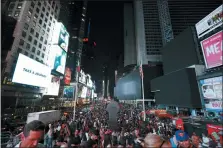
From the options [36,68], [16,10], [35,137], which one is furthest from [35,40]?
[35,137]

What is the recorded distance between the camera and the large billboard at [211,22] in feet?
42.4

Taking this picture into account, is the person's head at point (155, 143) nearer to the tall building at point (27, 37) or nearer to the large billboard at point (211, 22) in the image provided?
the large billboard at point (211, 22)

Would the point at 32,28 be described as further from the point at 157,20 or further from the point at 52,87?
the point at 157,20

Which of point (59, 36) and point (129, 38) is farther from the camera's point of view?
point (129, 38)

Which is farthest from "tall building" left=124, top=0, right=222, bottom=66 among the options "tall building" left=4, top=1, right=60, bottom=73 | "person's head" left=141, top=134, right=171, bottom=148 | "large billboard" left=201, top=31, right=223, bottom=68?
"person's head" left=141, top=134, right=171, bottom=148

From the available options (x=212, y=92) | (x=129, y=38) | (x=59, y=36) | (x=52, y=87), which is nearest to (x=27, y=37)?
(x=59, y=36)

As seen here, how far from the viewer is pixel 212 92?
48.0 feet

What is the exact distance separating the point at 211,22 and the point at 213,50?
4.17 m

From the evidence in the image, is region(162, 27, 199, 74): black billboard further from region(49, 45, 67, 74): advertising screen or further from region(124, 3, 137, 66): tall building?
region(124, 3, 137, 66): tall building

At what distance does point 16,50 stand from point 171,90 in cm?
3746

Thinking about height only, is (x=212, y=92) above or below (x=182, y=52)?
below

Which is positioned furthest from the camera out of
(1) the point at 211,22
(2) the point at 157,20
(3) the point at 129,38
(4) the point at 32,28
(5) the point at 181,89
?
(3) the point at 129,38

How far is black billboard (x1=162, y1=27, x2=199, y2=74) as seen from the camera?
27.8 m

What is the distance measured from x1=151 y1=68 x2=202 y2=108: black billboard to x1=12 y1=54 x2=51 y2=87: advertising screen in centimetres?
3031
